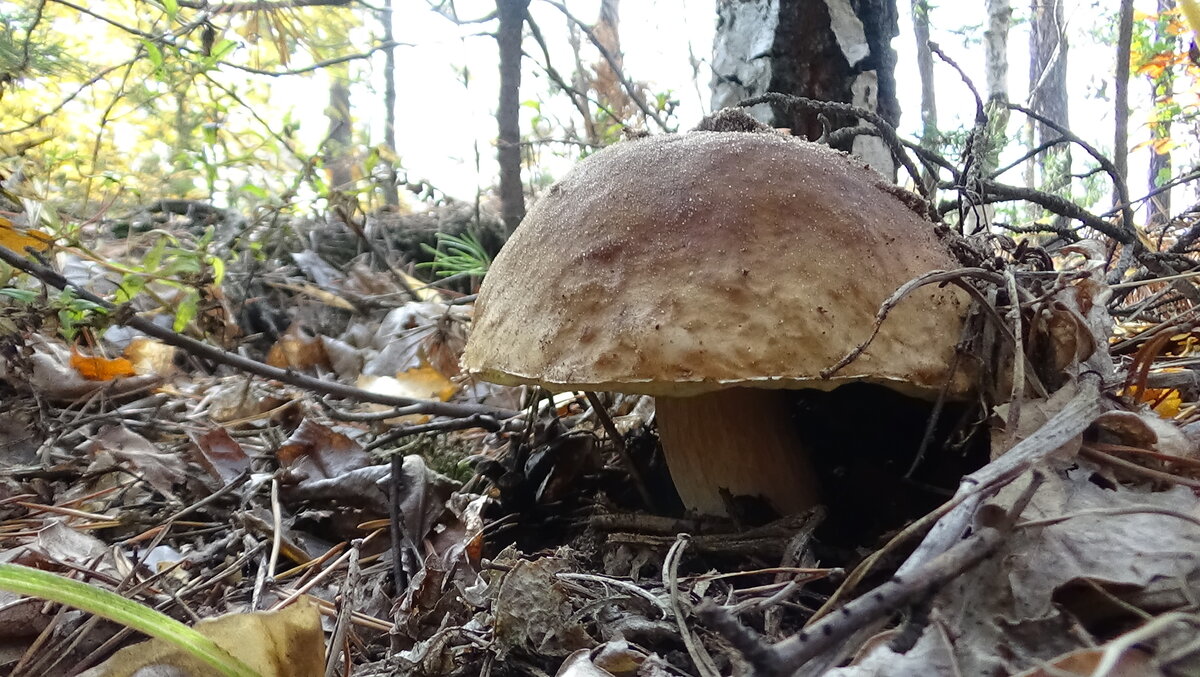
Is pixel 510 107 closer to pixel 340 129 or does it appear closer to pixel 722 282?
pixel 722 282

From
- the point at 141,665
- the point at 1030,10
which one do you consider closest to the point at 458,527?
the point at 141,665

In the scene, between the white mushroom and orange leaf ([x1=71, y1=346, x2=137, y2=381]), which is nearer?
the white mushroom

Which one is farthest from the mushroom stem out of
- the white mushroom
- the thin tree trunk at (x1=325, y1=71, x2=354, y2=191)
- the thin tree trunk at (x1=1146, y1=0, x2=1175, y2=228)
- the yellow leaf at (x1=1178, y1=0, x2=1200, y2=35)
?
the thin tree trunk at (x1=1146, y1=0, x2=1175, y2=228)

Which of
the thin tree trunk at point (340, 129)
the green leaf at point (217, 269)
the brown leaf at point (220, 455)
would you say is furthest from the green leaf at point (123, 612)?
the thin tree trunk at point (340, 129)

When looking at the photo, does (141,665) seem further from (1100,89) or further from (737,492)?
(1100,89)

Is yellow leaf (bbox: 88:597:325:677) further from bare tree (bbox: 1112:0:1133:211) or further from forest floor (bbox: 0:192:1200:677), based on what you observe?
bare tree (bbox: 1112:0:1133:211)
